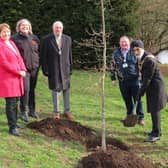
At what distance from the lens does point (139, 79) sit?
924cm

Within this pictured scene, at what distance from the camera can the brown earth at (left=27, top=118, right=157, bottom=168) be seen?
6.58m

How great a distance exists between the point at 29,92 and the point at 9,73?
187 cm

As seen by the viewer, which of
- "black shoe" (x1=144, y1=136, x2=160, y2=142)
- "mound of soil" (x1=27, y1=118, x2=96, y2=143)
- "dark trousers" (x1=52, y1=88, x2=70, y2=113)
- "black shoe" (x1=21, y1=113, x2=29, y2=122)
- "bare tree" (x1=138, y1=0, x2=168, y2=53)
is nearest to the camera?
"mound of soil" (x1=27, y1=118, x2=96, y2=143)

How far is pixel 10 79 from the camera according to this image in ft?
24.4

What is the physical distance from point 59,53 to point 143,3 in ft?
37.8

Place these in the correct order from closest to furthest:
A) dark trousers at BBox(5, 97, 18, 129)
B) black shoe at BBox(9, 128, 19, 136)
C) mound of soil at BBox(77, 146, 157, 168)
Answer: mound of soil at BBox(77, 146, 157, 168) → dark trousers at BBox(5, 97, 18, 129) → black shoe at BBox(9, 128, 19, 136)

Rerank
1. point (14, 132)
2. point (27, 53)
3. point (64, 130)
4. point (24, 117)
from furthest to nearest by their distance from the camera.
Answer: point (24, 117), point (27, 53), point (64, 130), point (14, 132)

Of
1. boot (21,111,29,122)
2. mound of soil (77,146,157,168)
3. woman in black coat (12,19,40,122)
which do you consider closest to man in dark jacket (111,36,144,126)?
woman in black coat (12,19,40,122)

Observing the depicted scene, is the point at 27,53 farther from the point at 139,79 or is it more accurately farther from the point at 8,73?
the point at 139,79

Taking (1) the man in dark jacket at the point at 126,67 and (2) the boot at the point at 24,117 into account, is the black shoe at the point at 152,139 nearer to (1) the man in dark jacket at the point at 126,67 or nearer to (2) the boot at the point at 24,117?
(1) the man in dark jacket at the point at 126,67

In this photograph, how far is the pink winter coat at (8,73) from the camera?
7.35 meters

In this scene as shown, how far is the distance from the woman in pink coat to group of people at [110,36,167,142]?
6.20 ft

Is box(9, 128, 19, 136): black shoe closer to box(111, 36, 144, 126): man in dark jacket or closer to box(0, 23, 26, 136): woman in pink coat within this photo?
box(0, 23, 26, 136): woman in pink coat

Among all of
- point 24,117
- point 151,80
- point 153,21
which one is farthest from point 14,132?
point 153,21
